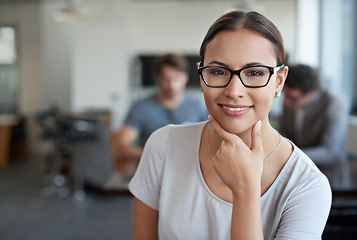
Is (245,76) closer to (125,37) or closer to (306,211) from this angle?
(306,211)

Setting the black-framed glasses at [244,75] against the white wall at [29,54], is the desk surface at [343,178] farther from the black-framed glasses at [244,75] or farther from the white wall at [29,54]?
the white wall at [29,54]

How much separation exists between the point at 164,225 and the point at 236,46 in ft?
1.67

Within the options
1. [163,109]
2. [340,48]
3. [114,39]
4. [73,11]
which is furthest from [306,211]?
[114,39]

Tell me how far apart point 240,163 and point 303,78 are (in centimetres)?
205

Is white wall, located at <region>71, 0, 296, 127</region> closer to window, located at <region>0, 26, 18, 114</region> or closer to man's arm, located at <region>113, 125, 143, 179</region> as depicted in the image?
window, located at <region>0, 26, 18, 114</region>

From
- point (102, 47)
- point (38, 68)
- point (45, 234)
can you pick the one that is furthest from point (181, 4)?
point (45, 234)

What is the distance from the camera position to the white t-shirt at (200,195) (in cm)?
99

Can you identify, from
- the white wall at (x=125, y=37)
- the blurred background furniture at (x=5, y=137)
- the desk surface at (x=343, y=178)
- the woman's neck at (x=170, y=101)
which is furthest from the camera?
the white wall at (x=125, y=37)

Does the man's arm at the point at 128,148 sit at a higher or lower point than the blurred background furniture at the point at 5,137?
higher

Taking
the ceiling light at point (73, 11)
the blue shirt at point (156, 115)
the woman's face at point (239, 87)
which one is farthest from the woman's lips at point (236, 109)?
the ceiling light at point (73, 11)

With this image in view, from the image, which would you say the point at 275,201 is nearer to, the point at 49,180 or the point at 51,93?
the point at 49,180

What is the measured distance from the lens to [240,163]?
0.95 meters

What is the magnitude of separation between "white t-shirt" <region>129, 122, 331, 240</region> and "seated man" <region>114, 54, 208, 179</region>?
5.65 ft

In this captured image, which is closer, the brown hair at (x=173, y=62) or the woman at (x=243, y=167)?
the woman at (x=243, y=167)
